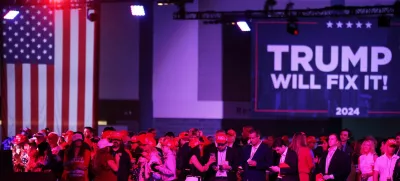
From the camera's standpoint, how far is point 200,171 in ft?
47.9

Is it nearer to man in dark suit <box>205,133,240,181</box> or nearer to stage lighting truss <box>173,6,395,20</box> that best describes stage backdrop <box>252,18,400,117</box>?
stage lighting truss <box>173,6,395,20</box>

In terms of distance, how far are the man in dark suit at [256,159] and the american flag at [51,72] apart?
399 inches

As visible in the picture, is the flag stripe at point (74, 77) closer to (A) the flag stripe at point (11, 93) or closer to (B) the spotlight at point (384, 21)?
(A) the flag stripe at point (11, 93)

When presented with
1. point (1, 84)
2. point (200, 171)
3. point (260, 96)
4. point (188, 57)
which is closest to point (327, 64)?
point (260, 96)

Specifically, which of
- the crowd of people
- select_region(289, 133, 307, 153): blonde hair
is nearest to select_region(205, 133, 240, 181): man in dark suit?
the crowd of people

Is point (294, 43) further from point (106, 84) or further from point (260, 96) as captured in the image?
point (106, 84)

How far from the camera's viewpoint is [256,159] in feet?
50.2

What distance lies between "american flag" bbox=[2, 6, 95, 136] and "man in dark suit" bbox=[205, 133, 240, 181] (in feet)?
34.7

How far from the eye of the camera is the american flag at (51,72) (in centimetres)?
2473

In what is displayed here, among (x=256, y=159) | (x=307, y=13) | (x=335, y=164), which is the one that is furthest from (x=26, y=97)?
(x=335, y=164)

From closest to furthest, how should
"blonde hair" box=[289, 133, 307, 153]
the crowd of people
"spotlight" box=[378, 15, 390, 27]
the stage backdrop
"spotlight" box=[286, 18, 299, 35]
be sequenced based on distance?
the crowd of people, "blonde hair" box=[289, 133, 307, 153], "spotlight" box=[378, 15, 390, 27], "spotlight" box=[286, 18, 299, 35], the stage backdrop

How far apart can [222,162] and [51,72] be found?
11.4 metres

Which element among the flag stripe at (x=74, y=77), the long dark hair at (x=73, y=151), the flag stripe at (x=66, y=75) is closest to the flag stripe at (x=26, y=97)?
the flag stripe at (x=66, y=75)

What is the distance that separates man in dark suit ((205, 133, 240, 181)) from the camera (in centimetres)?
1448
